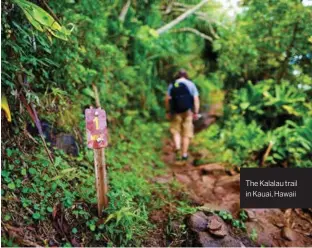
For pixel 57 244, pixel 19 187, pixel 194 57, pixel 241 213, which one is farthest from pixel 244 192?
pixel 194 57

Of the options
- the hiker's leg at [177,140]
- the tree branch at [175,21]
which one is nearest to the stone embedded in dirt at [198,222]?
the hiker's leg at [177,140]

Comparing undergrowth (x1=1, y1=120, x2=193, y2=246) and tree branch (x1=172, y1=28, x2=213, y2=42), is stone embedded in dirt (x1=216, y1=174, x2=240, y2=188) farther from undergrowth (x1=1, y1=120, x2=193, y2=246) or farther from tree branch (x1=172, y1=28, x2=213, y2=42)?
tree branch (x1=172, y1=28, x2=213, y2=42)

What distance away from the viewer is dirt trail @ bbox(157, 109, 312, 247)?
15.6 ft

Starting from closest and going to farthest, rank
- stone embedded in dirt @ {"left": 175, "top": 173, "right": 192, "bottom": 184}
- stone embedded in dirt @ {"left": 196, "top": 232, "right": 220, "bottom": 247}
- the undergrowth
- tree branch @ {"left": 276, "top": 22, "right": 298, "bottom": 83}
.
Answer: the undergrowth → stone embedded in dirt @ {"left": 196, "top": 232, "right": 220, "bottom": 247} → stone embedded in dirt @ {"left": 175, "top": 173, "right": 192, "bottom": 184} → tree branch @ {"left": 276, "top": 22, "right": 298, "bottom": 83}

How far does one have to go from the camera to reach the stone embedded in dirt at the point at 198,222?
436cm

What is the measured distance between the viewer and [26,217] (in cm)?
374

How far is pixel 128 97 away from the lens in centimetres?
820

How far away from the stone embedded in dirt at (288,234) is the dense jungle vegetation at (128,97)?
4.42ft

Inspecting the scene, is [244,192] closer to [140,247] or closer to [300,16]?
[140,247]

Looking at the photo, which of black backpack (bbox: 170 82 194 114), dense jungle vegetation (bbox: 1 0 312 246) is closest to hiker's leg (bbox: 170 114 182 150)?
black backpack (bbox: 170 82 194 114)

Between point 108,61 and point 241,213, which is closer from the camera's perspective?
point 241,213

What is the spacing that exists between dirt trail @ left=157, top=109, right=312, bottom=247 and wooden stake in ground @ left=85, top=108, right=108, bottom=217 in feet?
5.37

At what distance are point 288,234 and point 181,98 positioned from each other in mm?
3424

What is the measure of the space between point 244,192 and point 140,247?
62.3 inches
